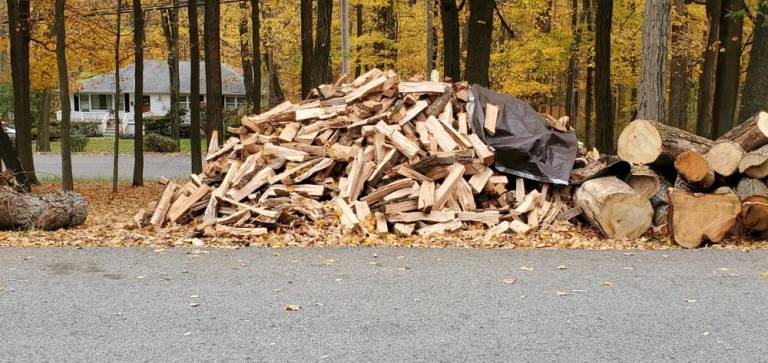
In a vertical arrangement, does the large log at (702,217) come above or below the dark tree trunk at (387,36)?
below

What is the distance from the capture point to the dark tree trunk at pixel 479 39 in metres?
15.4

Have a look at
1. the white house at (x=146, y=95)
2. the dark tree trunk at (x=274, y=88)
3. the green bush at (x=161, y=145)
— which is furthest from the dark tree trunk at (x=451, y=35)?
the white house at (x=146, y=95)

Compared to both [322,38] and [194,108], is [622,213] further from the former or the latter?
[194,108]

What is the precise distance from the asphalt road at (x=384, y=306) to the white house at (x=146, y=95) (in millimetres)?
45221

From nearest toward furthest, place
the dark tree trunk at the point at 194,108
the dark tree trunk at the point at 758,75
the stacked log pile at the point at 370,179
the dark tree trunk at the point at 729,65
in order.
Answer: the stacked log pile at the point at 370,179, the dark tree trunk at the point at 758,75, the dark tree trunk at the point at 729,65, the dark tree trunk at the point at 194,108

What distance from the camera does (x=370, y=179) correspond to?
9.82 meters

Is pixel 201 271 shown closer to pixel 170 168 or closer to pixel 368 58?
pixel 170 168

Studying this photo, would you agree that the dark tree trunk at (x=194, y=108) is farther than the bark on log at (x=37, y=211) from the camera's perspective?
Yes

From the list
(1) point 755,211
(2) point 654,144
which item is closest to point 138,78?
(2) point 654,144

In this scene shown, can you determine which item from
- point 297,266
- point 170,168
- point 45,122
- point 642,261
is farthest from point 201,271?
point 45,122

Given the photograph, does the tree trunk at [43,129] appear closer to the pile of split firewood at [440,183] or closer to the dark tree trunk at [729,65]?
the pile of split firewood at [440,183]

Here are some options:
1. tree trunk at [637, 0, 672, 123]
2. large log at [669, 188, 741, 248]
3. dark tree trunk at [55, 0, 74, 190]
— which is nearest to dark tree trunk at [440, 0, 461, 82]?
tree trunk at [637, 0, 672, 123]

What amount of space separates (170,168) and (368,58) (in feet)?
30.9

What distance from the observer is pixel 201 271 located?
7.02 metres
